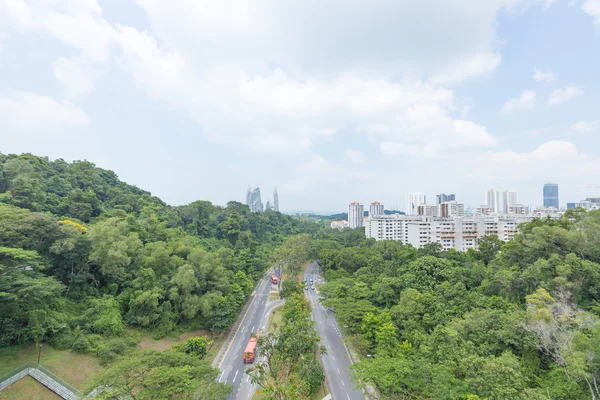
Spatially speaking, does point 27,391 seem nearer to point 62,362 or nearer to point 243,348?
point 62,362

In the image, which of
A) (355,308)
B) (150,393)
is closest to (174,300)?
(150,393)

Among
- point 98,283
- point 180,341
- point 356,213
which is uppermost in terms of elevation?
point 356,213

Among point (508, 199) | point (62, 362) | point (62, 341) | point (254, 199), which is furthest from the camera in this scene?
point (254, 199)

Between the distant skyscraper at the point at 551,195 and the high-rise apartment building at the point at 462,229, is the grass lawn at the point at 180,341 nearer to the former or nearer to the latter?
the high-rise apartment building at the point at 462,229

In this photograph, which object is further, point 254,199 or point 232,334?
point 254,199

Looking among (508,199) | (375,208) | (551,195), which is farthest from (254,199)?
(551,195)

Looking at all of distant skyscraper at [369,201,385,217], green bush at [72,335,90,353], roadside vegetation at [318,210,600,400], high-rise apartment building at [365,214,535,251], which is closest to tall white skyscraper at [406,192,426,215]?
distant skyscraper at [369,201,385,217]

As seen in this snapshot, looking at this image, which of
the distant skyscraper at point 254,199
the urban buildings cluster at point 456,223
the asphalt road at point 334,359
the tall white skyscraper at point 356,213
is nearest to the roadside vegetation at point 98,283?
the asphalt road at point 334,359
